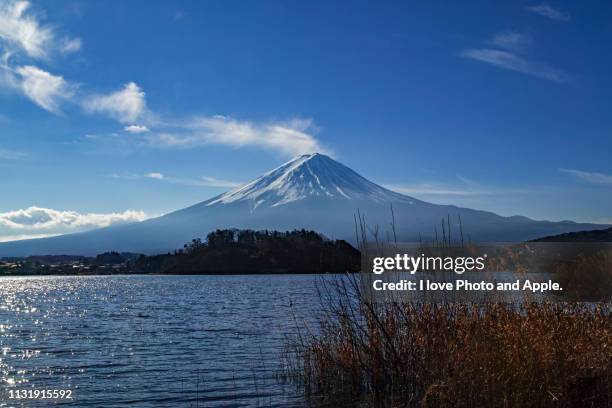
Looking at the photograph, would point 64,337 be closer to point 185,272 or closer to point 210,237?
point 185,272

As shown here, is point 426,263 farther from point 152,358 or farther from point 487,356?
point 152,358

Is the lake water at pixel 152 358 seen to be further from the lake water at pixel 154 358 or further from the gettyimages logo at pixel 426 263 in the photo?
the gettyimages logo at pixel 426 263

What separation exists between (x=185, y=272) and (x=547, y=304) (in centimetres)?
11342

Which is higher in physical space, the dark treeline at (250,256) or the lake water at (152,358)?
the dark treeline at (250,256)

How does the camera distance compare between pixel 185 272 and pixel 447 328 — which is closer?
pixel 447 328

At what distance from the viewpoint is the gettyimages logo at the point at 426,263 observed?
31.1 feet

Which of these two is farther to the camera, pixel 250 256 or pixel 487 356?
pixel 250 256

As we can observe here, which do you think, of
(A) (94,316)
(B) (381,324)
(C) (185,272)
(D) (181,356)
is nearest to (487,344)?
(B) (381,324)

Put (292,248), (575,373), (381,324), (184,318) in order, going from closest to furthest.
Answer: (575,373)
(381,324)
(184,318)
(292,248)

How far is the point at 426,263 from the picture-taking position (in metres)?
9.41

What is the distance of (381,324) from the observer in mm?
8219
